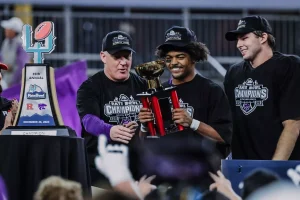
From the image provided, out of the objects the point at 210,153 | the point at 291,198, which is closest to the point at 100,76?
the point at 210,153

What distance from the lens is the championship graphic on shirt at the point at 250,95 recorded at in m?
8.56

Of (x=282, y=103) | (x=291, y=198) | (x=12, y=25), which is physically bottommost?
(x=291, y=198)

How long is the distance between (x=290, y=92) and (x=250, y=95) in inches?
12.9

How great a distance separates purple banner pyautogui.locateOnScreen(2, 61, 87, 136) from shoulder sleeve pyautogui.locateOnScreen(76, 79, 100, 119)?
7.86 feet

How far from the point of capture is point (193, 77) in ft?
27.2

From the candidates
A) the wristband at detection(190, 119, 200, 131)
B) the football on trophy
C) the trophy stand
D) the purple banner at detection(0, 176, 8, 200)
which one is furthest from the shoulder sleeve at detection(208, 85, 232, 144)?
the purple banner at detection(0, 176, 8, 200)

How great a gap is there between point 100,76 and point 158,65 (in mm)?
795

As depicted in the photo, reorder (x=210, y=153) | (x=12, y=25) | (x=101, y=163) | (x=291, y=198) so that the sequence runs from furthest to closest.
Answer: (x=12, y=25) < (x=101, y=163) < (x=210, y=153) < (x=291, y=198)

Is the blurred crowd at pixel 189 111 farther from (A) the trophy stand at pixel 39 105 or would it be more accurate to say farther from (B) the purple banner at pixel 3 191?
(A) the trophy stand at pixel 39 105

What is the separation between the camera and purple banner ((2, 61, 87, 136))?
10930 millimetres

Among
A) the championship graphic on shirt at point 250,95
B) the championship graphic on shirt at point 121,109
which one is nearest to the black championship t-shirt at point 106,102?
the championship graphic on shirt at point 121,109

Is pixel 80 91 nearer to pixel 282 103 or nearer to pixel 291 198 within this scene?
pixel 282 103

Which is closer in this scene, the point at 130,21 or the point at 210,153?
the point at 210,153

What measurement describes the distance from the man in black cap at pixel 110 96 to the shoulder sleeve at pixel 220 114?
0.60m
